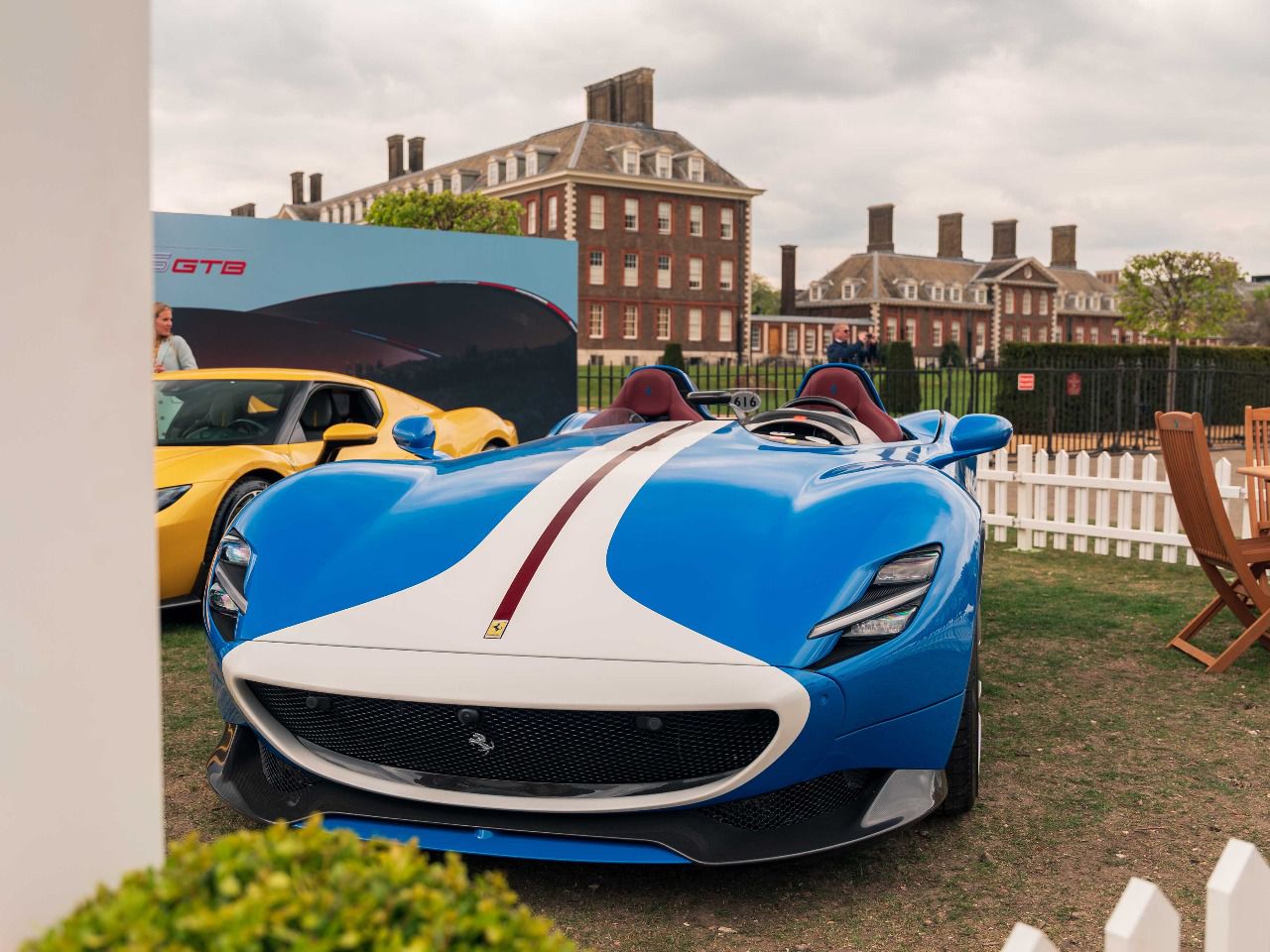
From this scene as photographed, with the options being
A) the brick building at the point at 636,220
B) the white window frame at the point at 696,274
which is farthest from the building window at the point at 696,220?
the white window frame at the point at 696,274

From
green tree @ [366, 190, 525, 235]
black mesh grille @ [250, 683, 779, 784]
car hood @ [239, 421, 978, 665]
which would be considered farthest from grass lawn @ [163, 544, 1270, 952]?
green tree @ [366, 190, 525, 235]

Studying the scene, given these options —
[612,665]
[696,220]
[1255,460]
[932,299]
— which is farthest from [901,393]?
[932,299]

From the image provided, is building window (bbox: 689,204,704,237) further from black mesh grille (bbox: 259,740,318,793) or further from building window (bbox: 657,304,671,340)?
black mesh grille (bbox: 259,740,318,793)

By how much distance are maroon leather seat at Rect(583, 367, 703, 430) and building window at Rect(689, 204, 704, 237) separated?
2266 inches

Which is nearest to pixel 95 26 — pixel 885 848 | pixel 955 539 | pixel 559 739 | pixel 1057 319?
pixel 559 739

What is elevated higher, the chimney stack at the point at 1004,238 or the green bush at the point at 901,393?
the chimney stack at the point at 1004,238

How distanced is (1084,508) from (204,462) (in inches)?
250

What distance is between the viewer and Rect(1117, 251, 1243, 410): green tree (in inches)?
1455

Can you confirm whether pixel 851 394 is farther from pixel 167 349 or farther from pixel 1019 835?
pixel 167 349

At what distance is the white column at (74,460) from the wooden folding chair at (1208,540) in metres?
4.73

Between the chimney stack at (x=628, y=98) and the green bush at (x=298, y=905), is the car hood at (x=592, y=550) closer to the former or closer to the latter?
the green bush at (x=298, y=905)

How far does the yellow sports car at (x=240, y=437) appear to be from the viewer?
6.16 m

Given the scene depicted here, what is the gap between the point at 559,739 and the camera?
2869 millimetres

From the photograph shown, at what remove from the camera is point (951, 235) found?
9031 centimetres
